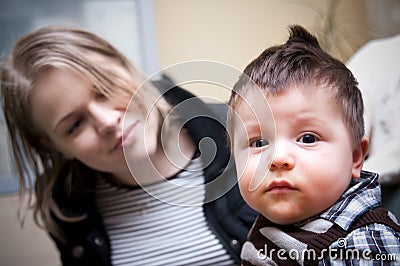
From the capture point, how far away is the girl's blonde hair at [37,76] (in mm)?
609

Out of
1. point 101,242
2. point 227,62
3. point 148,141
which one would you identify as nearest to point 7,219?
point 101,242

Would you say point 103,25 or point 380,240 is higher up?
point 103,25

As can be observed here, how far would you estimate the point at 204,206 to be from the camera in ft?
1.71

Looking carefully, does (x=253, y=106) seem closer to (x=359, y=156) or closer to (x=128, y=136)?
(x=359, y=156)

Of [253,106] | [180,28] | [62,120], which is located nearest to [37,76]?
[62,120]

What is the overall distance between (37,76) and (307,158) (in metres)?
0.39

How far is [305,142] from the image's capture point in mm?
372

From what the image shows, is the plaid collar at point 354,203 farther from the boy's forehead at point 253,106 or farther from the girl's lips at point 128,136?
the girl's lips at point 128,136

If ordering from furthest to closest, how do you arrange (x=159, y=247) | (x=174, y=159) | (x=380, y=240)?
1. (x=159, y=247)
2. (x=174, y=159)
3. (x=380, y=240)

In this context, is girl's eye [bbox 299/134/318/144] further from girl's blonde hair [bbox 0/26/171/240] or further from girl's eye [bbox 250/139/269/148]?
girl's blonde hair [bbox 0/26/171/240]

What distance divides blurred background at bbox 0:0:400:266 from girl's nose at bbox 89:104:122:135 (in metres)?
0.07

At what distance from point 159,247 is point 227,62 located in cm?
27

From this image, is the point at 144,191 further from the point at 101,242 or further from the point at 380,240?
the point at 380,240

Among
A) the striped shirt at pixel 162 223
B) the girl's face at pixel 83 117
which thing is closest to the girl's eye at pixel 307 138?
the striped shirt at pixel 162 223
